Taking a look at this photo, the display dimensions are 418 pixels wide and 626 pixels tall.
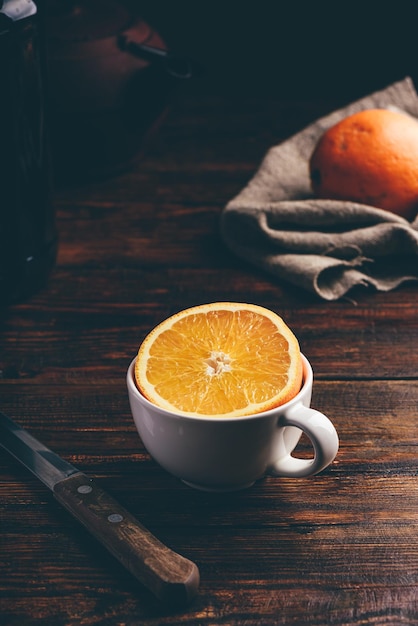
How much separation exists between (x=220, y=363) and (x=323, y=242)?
1.36ft

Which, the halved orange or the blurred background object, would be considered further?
the blurred background object

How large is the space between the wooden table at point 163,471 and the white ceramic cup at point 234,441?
0.13 feet

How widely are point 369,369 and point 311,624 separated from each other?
1.10 ft

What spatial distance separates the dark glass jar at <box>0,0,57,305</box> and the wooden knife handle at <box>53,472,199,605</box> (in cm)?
34

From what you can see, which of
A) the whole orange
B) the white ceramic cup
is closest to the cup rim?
the white ceramic cup

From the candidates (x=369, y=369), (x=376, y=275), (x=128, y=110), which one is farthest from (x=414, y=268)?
(x=128, y=110)

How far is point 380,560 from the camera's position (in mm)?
610

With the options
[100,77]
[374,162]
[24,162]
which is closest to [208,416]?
[24,162]

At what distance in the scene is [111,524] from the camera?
23.5 inches

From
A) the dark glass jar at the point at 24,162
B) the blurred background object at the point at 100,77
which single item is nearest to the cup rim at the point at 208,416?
the dark glass jar at the point at 24,162

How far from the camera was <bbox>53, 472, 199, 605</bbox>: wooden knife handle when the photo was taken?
0.55m

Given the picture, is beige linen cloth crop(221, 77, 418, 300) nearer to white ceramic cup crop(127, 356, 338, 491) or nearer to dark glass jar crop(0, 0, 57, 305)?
dark glass jar crop(0, 0, 57, 305)

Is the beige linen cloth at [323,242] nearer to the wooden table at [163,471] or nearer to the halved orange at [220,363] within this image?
the wooden table at [163,471]

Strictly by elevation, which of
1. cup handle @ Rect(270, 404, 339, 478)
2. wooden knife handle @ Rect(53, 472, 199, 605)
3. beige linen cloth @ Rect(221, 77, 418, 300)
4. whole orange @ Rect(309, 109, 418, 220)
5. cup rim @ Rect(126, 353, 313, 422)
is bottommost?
beige linen cloth @ Rect(221, 77, 418, 300)
